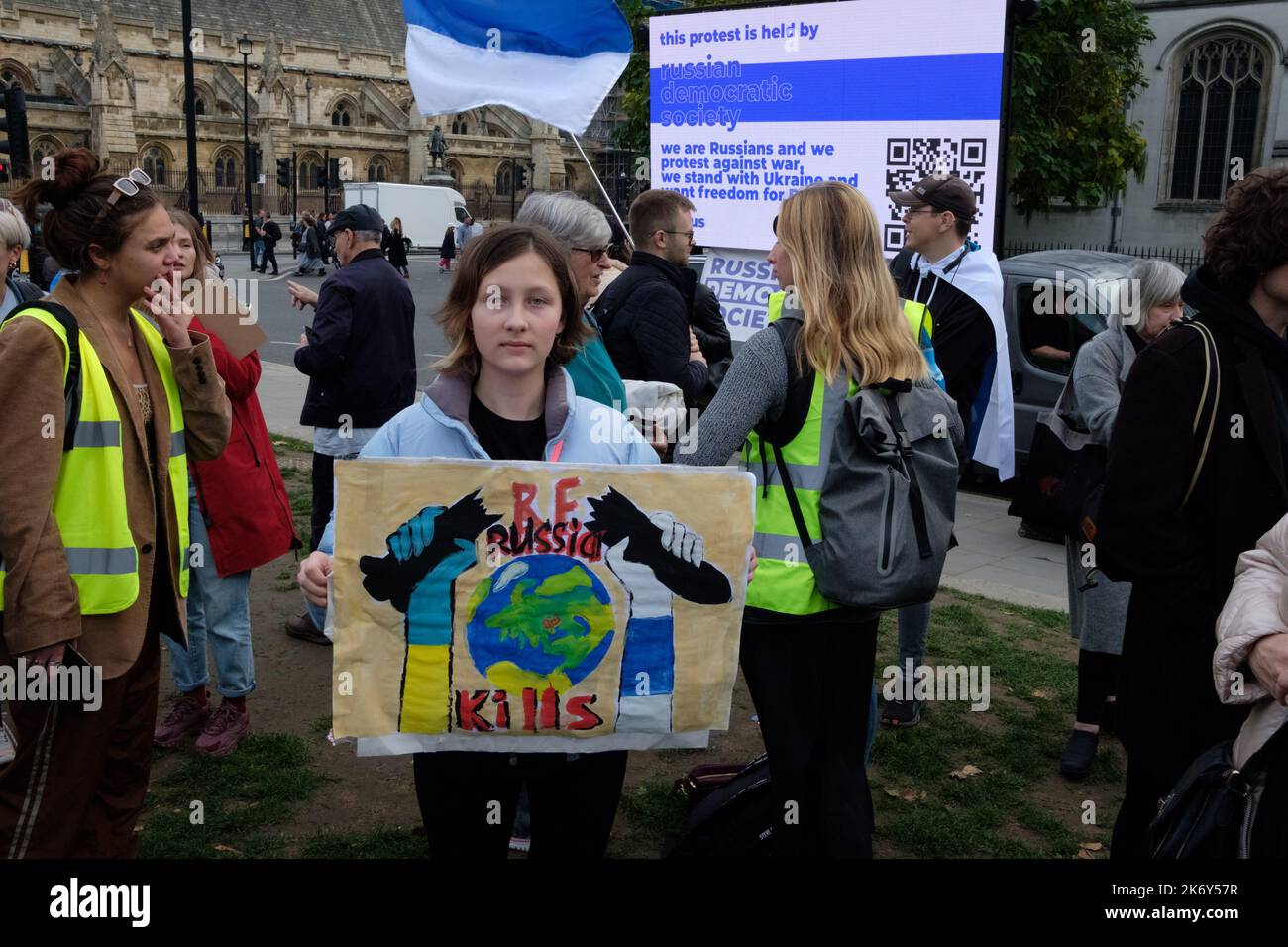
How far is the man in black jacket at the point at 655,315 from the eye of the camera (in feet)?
14.2

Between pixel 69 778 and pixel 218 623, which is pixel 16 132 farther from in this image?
pixel 69 778

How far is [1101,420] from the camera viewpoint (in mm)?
4492

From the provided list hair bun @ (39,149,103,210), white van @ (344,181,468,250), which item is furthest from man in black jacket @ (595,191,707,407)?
white van @ (344,181,468,250)

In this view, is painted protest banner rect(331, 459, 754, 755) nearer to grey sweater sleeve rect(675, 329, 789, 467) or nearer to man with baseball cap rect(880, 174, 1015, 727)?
grey sweater sleeve rect(675, 329, 789, 467)

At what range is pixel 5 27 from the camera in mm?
68000

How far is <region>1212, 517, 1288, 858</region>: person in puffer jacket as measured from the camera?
2250 millimetres

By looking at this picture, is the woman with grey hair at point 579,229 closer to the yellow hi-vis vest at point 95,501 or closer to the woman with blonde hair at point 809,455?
the woman with blonde hair at point 809,455

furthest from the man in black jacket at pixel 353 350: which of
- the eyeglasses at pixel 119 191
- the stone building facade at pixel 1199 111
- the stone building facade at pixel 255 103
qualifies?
the stone building facade at pixel 255 103

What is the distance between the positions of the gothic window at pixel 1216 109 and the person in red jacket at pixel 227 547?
3600cm

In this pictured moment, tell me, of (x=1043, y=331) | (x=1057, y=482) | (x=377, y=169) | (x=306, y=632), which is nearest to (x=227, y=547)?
(x=306, y=632)

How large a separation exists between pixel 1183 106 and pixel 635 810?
38048mm

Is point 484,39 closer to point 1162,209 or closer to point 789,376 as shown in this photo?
point 789,376

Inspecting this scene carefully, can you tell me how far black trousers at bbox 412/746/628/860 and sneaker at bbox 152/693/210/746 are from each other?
2484mm

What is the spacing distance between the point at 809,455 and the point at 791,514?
154mm
